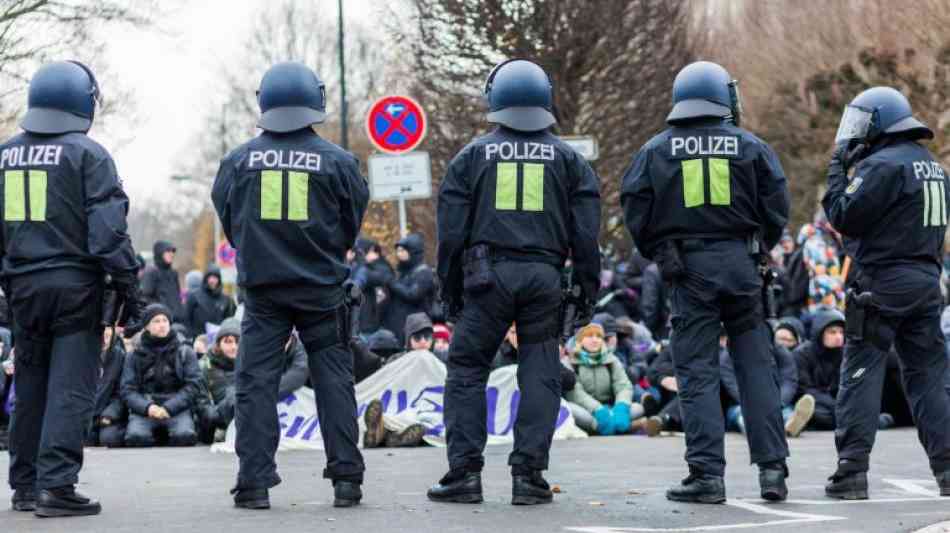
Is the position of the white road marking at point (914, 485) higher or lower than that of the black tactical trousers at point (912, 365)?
lower

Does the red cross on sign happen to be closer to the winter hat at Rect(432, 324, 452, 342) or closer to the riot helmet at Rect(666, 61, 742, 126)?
the winter hat at Rect(432, 324, 452, 342)

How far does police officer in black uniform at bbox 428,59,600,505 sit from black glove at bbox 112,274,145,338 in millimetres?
1496

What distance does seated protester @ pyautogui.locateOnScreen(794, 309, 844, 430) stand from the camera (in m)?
14.4

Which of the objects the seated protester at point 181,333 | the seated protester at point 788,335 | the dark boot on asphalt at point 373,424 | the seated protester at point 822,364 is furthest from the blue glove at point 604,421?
the seated protester at point 181,333

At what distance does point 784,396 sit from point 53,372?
7703 millimetres

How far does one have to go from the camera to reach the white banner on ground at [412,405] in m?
13.1

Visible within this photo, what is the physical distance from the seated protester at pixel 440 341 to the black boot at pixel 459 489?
232 inches

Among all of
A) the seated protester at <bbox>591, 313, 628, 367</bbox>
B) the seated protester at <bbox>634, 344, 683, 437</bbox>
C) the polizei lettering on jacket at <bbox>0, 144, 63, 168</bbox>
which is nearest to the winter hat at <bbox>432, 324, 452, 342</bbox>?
the seated protester at <bbox>591, 313, 628, 367</bbox>

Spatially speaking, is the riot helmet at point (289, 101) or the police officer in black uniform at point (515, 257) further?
the police officer in black uniform at point (515, 257)

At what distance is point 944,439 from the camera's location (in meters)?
8.81

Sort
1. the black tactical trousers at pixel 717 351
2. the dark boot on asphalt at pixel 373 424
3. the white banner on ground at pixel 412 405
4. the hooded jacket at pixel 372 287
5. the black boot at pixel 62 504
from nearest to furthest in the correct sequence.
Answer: the black boot at pixel 62 504
the black tactical trousers at pixel 717 351
the dark boot on asphalt at pixel 373 424
the white banner on ground at pixel 412 405
the hooded jacket at pixel 372 287

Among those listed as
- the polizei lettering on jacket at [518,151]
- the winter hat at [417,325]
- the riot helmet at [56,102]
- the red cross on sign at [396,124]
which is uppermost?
the red cross on sign at [396,124]

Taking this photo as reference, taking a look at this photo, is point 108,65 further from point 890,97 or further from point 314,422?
point 890,97

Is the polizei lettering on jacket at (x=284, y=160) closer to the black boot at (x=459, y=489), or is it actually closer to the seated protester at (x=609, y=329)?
the black boot at (x=459, y=489)
